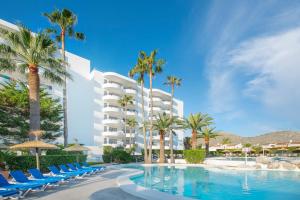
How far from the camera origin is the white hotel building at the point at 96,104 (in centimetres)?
5100

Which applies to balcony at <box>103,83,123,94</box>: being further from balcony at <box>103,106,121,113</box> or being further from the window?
the window

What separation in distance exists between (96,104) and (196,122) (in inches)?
900

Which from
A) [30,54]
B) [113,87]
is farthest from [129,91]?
[30,54]

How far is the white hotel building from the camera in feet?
167

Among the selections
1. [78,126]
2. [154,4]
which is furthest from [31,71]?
[78,126]

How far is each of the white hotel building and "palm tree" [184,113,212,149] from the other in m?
17.7

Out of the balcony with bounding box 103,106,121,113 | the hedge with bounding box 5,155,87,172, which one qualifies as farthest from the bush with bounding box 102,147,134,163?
the balcony with bounding box 103,106,121,113

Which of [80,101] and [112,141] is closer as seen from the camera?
[80,101]

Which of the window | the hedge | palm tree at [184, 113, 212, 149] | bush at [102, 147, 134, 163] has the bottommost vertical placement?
bush at [102, 147, 134, 163]

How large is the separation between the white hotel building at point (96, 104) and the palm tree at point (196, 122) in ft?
58.0

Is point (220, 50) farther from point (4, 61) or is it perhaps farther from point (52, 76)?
point (4, 61)

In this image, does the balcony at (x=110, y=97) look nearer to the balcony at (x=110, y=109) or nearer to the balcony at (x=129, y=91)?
the balcony at (x=110, y=109)

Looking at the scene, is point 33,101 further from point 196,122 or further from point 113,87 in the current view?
point 113,87

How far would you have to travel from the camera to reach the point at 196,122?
43625 mm
